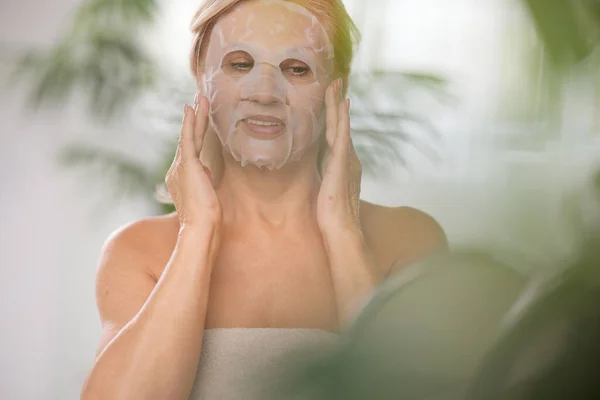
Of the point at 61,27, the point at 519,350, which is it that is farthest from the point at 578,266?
the point at 61,27

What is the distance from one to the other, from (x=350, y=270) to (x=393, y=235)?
85mm

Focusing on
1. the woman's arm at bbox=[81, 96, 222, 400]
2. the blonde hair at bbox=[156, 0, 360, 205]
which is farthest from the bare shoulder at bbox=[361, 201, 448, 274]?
the woman's arm at bbox=[81, 96, 222, 400]

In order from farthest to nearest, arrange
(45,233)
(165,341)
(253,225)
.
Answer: (45,233) < (253,225) < (165,341)

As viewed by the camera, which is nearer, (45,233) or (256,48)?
(256,48)

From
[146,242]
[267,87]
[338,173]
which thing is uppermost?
[267,87]

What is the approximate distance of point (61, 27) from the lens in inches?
45.9

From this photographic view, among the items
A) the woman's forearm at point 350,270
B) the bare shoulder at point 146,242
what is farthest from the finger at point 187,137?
the woman's forearm at point 350,270

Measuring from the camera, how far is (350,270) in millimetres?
876

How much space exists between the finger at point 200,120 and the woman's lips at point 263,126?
6cm

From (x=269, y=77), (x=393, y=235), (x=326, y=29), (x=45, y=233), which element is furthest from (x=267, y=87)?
(x=45, y=233)

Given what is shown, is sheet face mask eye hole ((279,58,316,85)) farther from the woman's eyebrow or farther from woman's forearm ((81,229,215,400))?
woman's forearm ((81,229,215,400))

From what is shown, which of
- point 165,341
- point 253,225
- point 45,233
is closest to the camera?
point 165,341

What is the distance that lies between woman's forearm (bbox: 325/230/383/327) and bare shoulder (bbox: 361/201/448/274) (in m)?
0.02

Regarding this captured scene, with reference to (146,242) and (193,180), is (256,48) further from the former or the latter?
(146,242)
